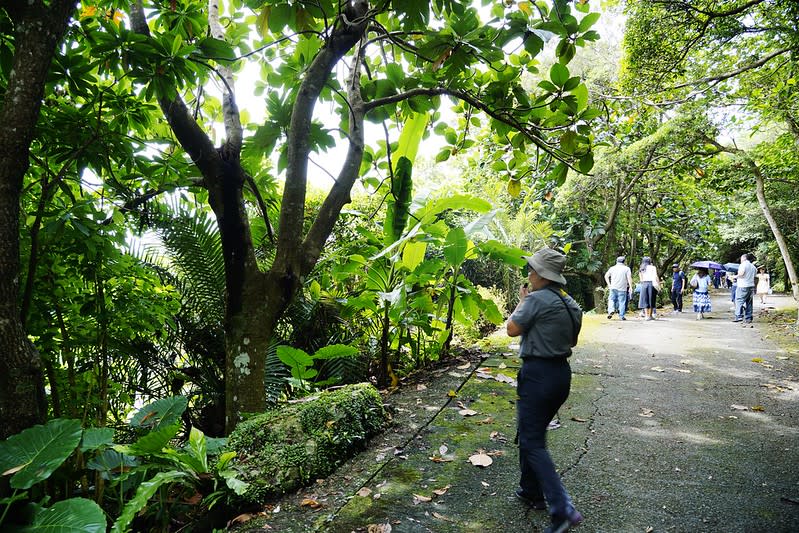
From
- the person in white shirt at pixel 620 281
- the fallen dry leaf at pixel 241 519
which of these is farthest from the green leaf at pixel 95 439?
the person in white shirt at pixel 620 281

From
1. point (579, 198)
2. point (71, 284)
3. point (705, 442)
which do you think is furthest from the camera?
point (579, 198)

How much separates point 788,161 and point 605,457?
12692 mm

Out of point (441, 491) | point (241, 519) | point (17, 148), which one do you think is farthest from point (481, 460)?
point (17, 148)

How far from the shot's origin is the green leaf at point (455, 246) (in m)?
5.20

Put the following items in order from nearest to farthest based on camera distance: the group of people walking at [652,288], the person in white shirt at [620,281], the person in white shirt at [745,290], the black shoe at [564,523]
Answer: the black shoe at [564,523] < the person in white shirt at [620,281] < the group of people walking at [652,288] < the person in white shirt at [745,290]

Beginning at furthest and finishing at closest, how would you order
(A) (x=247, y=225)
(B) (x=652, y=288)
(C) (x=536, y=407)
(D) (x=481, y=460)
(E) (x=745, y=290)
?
1. (B) (x=652, y=288)
2. (E) (x=745, y=290)
3. (D) (x=481, y=460)
4. (A) (x=247, y=225)
5. (C) (x=536, y=407)

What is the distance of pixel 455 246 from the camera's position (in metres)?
5.25

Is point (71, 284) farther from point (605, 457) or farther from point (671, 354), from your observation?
point (671, 354)

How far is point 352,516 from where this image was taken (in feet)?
8.65

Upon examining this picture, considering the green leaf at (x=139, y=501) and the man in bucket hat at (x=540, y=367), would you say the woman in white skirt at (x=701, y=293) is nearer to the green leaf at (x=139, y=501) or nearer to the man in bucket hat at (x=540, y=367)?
the man in bucket hat at (x=540, y=367)

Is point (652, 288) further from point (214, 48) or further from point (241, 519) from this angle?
point (214, 48)

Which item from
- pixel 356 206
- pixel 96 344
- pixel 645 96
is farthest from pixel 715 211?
pixel 96 344

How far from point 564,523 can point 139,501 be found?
219 centimetres

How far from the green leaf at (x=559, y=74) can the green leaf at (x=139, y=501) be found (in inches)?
127
